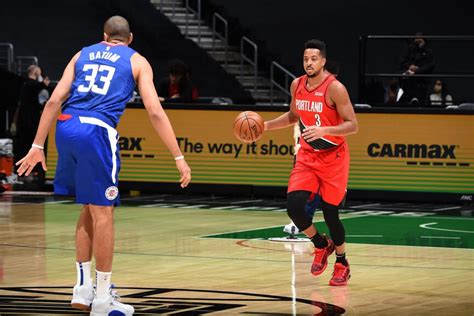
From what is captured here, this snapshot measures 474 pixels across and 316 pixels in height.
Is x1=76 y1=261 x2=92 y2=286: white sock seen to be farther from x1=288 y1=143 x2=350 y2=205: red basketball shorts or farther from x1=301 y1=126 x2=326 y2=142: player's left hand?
x1=288 y1=143 x2=350 y2=205: red basketball shorts

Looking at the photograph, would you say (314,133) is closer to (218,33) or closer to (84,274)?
(84,274)

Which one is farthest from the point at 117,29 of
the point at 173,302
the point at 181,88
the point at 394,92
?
the point at 394,92

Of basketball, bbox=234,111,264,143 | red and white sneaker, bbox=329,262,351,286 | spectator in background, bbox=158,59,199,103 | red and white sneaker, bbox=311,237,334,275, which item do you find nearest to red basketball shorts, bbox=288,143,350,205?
red and white sneaker, bbox=311,237,334,275

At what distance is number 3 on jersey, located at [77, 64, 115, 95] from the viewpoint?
9453mm

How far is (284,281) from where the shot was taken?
37.3 feet

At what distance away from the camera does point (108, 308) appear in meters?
9.27

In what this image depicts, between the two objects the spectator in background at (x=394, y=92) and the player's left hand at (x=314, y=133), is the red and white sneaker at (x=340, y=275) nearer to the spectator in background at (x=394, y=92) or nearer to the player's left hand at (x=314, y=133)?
the player's left hand at (x=314, y=133)

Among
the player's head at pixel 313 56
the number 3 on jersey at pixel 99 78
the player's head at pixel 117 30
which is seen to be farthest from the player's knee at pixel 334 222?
the number 3 on jersey at pixel 99 78

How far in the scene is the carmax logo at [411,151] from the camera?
64.9ft

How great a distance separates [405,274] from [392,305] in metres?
2.01

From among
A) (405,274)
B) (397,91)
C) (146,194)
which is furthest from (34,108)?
(405,274)

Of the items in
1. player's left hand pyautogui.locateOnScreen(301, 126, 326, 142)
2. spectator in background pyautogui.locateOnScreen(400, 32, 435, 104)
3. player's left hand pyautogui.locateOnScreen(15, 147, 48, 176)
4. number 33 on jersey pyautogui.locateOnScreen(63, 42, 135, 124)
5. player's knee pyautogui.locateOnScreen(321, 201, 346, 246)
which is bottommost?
player's knee pyautogui.locateOnScreen(321, 201, 346, 246)

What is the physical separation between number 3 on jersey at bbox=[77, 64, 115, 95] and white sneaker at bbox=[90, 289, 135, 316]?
151cm

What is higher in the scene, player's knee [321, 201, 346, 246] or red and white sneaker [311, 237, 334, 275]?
player's knee [321, 201, 346, 246]
